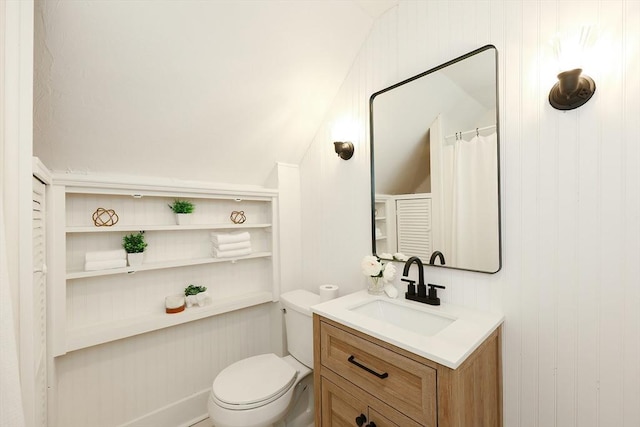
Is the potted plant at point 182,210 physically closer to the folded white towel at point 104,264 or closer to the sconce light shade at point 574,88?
the folded white towel at point 104,264

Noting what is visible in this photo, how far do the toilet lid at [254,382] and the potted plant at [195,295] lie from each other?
0.49 metres

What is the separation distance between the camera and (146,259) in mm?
1745

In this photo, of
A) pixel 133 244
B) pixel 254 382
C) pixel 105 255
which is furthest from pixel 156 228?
pixel 254 382

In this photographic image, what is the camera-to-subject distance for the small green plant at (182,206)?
178 cm

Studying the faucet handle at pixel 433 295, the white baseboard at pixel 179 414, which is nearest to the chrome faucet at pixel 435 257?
the faucet handle at pixel 433 295

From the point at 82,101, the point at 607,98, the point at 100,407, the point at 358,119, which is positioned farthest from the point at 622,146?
the point at 100,407

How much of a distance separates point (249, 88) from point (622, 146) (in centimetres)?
167

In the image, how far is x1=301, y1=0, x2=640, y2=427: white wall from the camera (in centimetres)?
92

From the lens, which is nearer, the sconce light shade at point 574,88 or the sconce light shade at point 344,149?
the sconce light shade at point 574,88

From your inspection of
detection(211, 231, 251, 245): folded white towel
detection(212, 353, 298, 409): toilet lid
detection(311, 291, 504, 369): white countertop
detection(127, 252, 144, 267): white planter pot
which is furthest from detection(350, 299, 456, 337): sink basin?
detection(127, 252, 144, 267): white planter pot

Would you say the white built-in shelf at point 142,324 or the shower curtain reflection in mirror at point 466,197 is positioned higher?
the shower curtain reflection in mirror at point 466,197

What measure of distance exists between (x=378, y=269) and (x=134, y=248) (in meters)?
1.42

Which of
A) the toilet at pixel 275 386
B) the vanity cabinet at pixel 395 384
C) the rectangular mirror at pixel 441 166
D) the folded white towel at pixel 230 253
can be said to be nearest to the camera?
the vanity cabinet at pixel 395 384

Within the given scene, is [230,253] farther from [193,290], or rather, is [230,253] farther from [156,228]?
[156,228]
